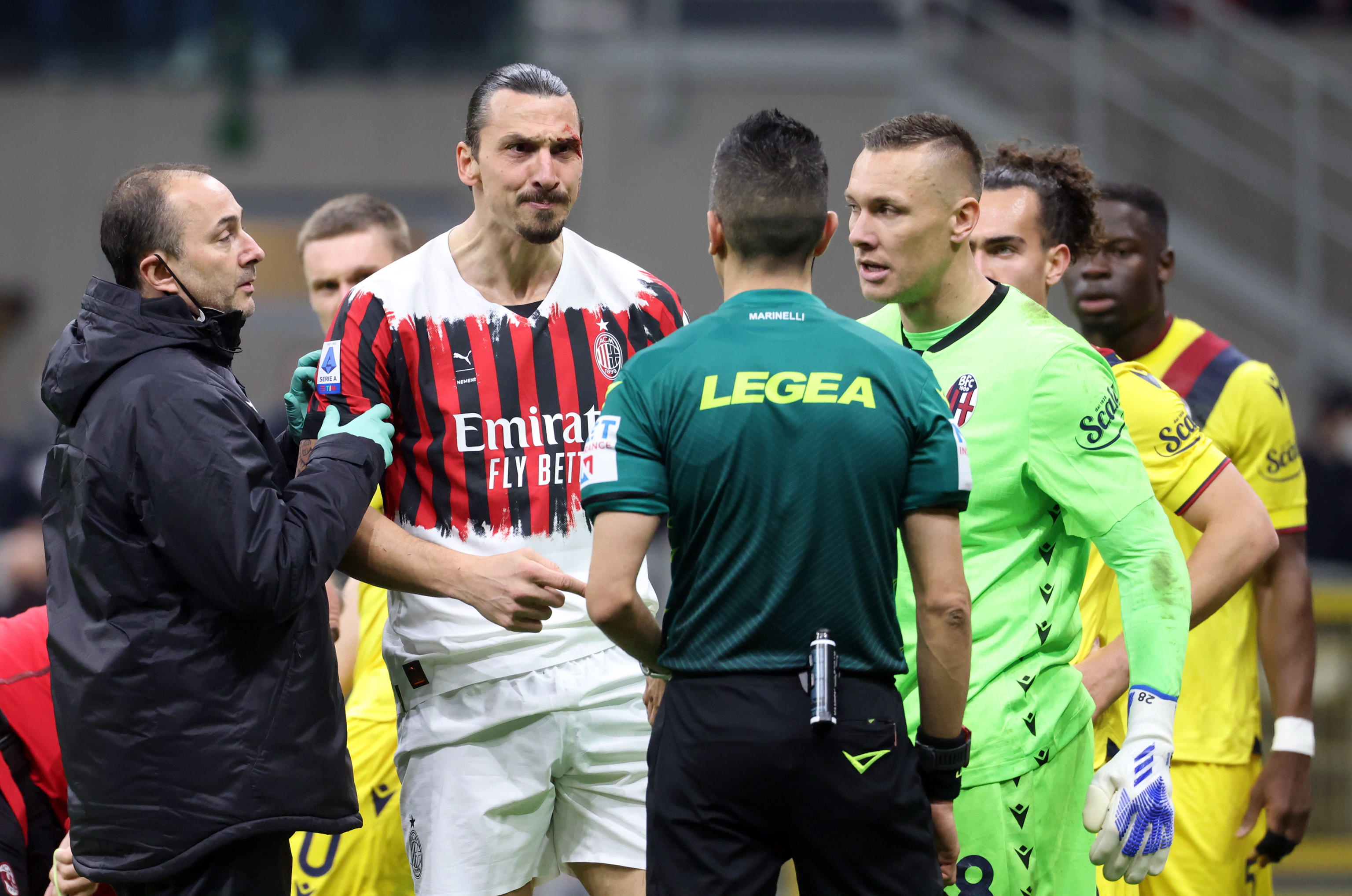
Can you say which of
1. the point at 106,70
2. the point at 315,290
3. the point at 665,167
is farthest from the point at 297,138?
the point at 315,290

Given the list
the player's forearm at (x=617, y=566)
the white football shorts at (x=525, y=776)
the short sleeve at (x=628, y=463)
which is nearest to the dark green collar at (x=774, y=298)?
the short sleeve at (x=628, y=463)

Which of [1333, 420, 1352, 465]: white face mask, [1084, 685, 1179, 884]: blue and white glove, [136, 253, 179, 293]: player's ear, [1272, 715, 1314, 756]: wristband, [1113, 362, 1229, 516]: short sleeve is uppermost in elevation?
[136, 253, 179, 293]: player's ear

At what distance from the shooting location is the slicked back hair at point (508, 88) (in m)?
3.38

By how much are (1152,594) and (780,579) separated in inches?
33.8

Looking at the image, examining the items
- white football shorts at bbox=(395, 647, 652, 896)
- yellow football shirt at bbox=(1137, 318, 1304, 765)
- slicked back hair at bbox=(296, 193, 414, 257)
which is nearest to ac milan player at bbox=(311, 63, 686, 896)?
white football shorts at bbox=(395, 647, 652, 896)

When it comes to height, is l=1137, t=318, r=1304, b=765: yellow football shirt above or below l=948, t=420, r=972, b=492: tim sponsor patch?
below

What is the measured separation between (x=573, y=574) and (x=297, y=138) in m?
9.88

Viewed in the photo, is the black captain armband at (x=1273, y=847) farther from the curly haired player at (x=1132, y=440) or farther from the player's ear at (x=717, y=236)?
the player's ear at (x=717, y=236)

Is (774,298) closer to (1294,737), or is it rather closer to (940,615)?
(940,615)

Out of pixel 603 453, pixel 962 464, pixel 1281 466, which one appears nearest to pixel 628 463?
pixel 603 453

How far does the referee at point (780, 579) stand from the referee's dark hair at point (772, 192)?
0.12m

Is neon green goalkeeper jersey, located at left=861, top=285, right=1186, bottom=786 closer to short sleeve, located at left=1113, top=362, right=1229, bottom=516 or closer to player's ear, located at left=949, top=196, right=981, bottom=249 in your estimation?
player's ear, located at left=949, top=196, right=981, bottom=249

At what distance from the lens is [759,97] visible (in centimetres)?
1141

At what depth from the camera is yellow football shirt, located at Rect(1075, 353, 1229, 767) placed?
3.48 m
